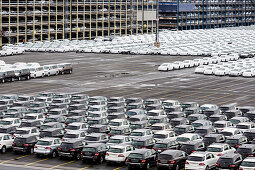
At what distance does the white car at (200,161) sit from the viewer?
36.3 meters

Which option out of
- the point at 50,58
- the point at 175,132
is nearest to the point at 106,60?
the point at 50,58

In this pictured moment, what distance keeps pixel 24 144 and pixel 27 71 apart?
158ft

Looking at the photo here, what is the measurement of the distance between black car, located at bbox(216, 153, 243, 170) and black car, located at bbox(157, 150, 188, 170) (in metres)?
2.62

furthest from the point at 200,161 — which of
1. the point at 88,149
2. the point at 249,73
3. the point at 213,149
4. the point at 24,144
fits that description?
the point at 249,73

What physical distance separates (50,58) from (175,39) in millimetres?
63849

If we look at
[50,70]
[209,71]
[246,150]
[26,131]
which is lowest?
[246,150]

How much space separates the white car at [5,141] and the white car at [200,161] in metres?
14.8

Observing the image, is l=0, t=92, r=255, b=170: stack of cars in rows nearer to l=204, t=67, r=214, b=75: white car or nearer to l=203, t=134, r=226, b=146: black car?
l=203, t=134, r=226, b=146: black car

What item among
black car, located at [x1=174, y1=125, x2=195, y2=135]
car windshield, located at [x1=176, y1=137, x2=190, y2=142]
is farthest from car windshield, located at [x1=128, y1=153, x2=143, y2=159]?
black car, located at [x1=174, y1=125, x2=195, y2=135]

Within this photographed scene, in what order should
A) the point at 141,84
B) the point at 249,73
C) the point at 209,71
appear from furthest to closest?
the point at 209,71 < the point at 249,73 < the point at 141,84

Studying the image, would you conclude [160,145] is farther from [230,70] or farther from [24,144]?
[230,70]

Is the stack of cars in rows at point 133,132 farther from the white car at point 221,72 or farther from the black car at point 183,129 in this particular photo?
the white car at point 221,72

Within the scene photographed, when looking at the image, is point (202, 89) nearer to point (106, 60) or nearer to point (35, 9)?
point (106, 60)

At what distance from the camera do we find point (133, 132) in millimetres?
44688
